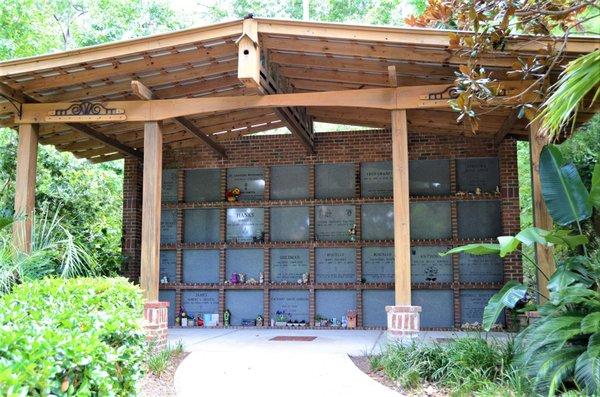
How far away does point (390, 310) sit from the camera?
6734mm

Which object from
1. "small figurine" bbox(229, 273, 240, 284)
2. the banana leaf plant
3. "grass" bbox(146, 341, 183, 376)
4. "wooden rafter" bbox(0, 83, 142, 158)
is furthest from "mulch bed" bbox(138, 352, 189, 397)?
"wooden rafter" bbox(0, 83, 142, 158)

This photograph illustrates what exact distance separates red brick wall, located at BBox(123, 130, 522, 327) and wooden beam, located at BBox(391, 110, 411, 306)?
3216mm

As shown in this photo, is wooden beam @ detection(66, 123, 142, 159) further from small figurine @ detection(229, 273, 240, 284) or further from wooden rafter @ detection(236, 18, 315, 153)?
wooden rafter @ detection(236, 18, 315, 153)

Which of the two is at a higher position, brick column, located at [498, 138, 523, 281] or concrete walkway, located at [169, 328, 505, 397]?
brick column, located at [498, 138, 523, 281]

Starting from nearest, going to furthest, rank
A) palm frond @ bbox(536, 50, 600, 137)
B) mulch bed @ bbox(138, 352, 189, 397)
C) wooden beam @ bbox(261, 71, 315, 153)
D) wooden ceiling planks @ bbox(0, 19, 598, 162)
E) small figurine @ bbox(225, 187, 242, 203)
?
palm frond @ bbox(536, 50, 600, 137)
mulch bed @ bbox(138, 352, 189, 397)
wooden ceiling planks @ bbox(0, 19, 598, 162)
wooden beam @ bbox(261, 71, 315, 153)
small figurine @ bbox(225, 187, 242, 203)

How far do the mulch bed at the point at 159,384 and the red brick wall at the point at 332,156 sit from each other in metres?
4.41

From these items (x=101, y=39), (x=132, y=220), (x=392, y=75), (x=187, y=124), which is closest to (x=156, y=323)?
(x=187, y=124)

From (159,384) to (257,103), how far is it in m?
3.66

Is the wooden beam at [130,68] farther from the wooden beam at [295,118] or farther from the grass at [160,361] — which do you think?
the grass at [160,361]

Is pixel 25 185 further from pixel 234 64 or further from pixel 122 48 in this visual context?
pixel 234 64

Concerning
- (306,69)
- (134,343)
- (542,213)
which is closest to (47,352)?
(134,343)

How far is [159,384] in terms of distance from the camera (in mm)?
5500

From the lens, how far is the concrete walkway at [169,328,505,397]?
16.9 ft

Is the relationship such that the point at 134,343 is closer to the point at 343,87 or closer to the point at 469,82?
the point at 469,82
